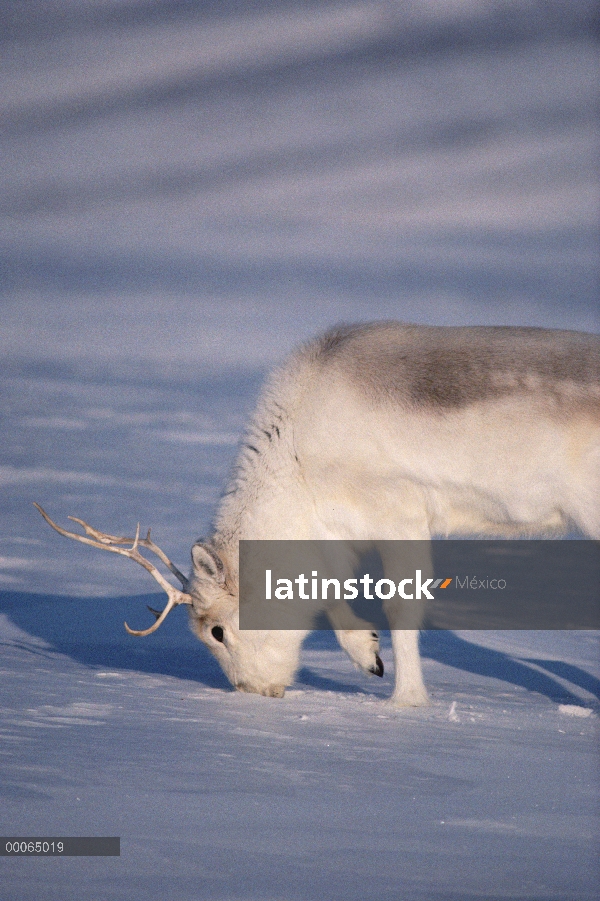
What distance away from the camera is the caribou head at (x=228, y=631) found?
5848 mm

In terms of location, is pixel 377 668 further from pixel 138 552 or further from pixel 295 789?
pixel 295 789

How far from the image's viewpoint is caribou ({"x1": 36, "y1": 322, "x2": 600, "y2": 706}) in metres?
5.14

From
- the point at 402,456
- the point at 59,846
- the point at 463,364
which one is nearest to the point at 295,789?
the point at 59,846

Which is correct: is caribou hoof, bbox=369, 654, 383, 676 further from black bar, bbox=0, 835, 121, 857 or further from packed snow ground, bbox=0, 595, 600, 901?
black bar, bbox=0, 835, 121, 857

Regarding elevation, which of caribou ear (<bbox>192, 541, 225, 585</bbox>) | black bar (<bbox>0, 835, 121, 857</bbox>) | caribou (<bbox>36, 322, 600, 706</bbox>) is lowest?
black bar (<bbox>0, 835, 121, 857</bbox>)

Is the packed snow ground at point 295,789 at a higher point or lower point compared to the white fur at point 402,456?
lower

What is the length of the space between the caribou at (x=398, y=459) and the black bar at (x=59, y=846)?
273 centimetres

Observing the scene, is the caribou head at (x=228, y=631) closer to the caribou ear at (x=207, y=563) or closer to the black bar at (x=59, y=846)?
the caribou ear at (x=207, y=563)

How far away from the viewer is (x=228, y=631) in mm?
5859

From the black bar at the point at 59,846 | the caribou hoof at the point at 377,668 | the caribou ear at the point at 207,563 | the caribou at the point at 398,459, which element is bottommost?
the black bar at the point at 59,846

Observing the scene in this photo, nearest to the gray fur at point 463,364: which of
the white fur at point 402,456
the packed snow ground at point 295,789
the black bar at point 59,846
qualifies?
the white fur at point 402,456

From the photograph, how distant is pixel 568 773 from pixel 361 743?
944 millimetres

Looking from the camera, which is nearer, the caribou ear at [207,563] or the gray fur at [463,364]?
the gray fur at [463,364]

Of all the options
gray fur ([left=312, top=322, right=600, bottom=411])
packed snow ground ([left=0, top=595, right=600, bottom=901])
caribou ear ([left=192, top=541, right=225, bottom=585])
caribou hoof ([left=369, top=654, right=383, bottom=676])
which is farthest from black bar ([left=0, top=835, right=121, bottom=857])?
caribou hoof ([left=369, top=654, right=383, bottom=676])
